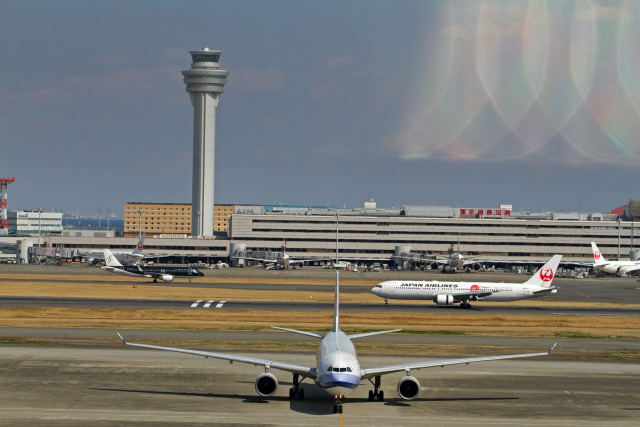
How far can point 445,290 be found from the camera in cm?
11381

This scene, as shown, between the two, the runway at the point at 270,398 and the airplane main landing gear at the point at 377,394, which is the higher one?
the airplane main landing gear at the point at 377,394

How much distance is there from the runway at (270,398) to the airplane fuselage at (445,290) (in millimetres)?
53504

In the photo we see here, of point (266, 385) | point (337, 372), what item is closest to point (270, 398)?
point (266, 385)

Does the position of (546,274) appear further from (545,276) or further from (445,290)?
(445,290)

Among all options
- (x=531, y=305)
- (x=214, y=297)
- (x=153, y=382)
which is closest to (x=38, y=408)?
(x=153, y=382)

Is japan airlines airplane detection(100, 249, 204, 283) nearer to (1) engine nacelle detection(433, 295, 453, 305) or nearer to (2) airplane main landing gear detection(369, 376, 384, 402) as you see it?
(1) engine nacelle detection(433, 295, 453, 305)

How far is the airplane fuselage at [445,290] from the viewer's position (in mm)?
113375

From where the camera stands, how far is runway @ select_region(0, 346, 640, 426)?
40.2m

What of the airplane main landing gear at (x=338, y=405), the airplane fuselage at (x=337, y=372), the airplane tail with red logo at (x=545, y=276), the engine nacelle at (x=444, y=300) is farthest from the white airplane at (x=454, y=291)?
the airplane fuselage at (x=337, y=372)

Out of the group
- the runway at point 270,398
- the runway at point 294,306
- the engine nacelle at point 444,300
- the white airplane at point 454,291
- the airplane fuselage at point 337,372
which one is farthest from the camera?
the white airplane at point 454,291

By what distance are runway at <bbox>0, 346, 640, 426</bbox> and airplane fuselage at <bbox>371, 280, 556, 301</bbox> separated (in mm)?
53504

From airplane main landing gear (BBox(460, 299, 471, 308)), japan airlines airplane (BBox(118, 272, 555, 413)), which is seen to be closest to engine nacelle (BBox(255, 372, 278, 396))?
japan airlines airplane (BBox(118, 272, 555, 413))

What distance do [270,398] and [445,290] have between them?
7200 cm

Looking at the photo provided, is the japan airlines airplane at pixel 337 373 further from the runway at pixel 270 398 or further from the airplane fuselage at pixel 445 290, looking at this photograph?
the airplane fuselage at pixel 445 290
